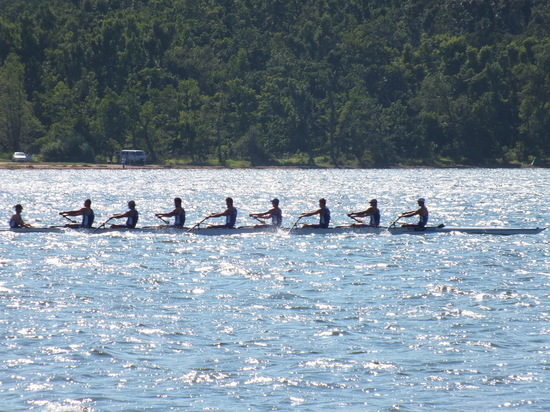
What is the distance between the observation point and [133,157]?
124 metres

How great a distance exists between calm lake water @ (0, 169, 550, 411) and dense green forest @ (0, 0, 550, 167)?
284 feet

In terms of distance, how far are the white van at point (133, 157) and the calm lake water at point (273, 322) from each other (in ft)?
265

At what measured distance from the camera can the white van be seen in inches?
4862

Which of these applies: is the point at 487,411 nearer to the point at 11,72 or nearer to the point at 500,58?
the point at 11,72

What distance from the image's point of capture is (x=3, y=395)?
56.5 ft

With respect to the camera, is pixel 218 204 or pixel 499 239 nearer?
pixel 499 239

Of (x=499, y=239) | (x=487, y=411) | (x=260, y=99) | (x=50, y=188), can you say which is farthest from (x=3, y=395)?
(x=260, y=99)

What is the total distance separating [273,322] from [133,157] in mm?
102545

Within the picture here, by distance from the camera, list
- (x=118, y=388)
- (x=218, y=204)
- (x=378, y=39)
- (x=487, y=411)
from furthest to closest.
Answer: (x=378, y=39)
(x=218, y=204)
(x=118, y=388)
(x=487, y=411)

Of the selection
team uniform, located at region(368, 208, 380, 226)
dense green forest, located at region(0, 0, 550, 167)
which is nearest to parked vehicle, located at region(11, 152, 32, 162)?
dense green forest, located at region(0, 0, 550, 167)

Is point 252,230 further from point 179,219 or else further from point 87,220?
point 87,220

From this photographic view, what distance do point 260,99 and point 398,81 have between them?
21047 millimetres

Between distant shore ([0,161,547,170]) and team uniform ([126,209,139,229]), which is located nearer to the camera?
team uniform ([126,209,139,229])

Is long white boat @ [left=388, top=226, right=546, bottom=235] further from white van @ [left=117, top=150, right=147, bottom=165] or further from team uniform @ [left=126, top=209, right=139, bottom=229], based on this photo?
white van @ [left=117, top=150, right=147, bottom=165]
